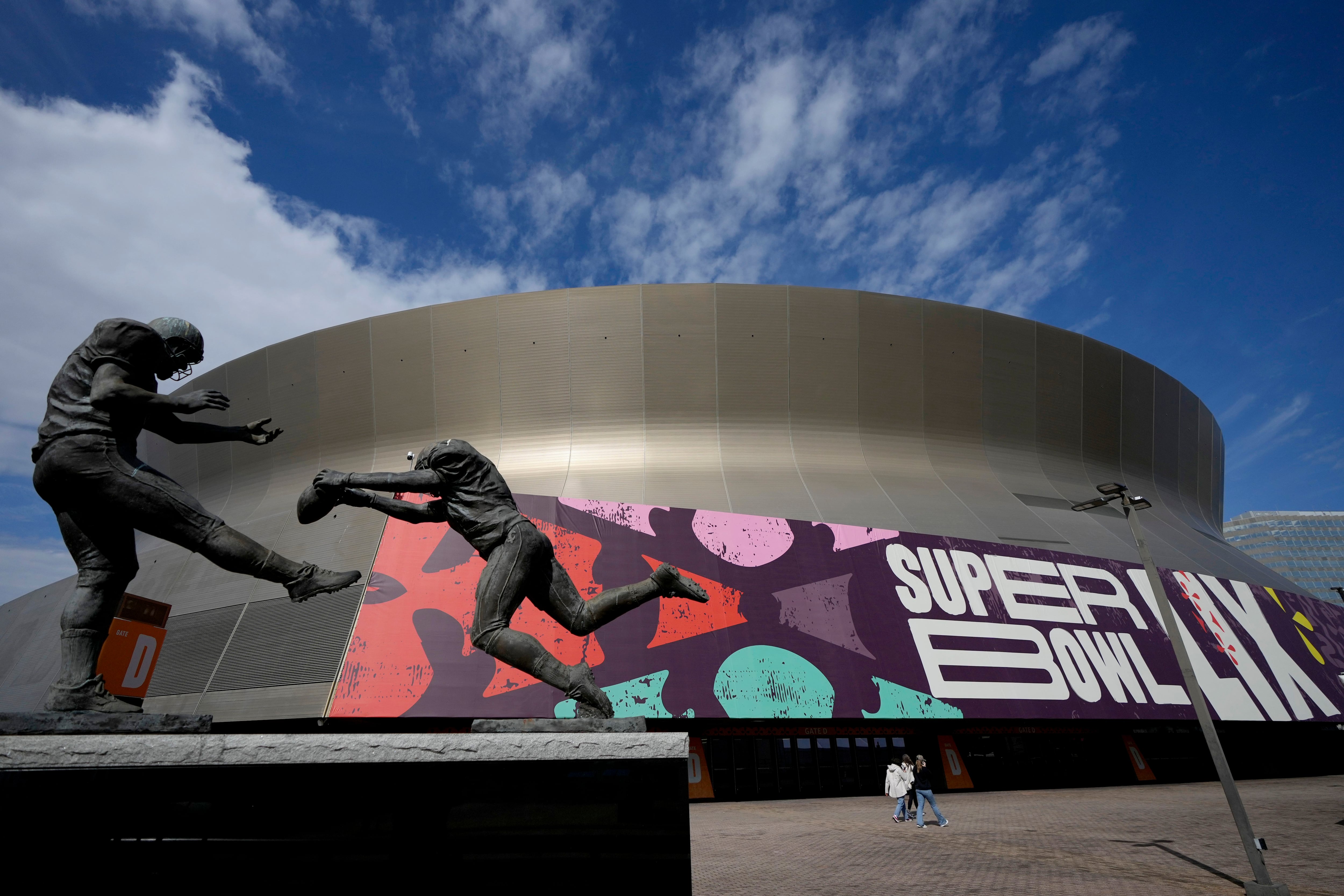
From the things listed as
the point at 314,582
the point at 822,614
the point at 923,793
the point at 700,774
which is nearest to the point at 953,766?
the point at 822,614

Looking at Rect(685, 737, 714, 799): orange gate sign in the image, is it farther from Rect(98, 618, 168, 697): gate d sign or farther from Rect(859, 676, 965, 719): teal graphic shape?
Rect(98, 618, 168, 697): gate d sign

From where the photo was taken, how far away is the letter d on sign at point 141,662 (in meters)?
14.2

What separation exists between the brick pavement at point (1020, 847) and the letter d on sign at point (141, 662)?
11.1 m

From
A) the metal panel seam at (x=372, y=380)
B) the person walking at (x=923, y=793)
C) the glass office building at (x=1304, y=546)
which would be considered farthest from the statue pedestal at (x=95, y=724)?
the glass office building at (x=1304, y=546)

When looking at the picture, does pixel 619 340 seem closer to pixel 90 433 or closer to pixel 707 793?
pixel 707 793

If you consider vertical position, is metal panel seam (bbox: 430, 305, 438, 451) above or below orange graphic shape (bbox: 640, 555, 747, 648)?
above

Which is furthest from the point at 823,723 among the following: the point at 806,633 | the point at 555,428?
the point at 555,428

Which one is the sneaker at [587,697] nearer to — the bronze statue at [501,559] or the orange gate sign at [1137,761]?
the bronze statue at [501,559]

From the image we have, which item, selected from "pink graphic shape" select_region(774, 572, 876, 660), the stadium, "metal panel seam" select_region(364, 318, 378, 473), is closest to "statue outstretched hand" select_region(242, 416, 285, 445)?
the stadium

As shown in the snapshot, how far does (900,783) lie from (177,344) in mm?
12805

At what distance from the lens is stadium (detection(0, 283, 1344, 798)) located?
15172 millimetres

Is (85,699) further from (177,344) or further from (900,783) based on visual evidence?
(900,783)

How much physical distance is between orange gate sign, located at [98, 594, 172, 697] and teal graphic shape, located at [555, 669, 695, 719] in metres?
8.12

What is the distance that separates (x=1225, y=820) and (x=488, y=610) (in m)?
14.2
